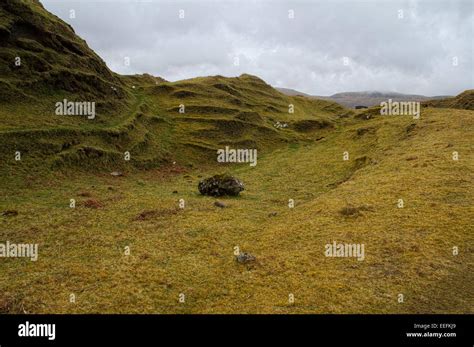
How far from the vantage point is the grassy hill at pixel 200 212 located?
1988cm

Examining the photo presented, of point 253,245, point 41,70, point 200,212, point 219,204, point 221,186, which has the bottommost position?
point 253,245

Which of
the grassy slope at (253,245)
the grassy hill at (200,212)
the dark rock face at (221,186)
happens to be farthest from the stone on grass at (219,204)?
the dark rock face at (221,186)

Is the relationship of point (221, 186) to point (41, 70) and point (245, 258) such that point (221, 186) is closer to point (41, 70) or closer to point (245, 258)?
point (245, 258)

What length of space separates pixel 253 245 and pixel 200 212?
9.67m

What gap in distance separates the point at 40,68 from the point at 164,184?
114ft

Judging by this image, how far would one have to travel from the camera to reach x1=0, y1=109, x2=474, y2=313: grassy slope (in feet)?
63.2

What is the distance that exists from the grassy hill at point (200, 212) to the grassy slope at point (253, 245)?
123 mm

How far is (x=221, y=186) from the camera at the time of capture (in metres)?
43.9

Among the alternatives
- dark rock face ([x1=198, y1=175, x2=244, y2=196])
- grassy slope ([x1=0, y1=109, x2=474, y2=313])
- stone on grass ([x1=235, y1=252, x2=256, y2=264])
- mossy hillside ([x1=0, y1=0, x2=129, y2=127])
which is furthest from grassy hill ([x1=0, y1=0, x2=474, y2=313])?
dark rock face ([x1=198, y1=175, x2=244, y2=196])

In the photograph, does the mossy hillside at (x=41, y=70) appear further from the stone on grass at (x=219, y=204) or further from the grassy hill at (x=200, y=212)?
the stone on grass at (x=219, y=204)

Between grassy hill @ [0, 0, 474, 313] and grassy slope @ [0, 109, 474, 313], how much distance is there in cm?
12

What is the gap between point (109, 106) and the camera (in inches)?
2844

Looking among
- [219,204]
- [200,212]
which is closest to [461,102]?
[219,204]
